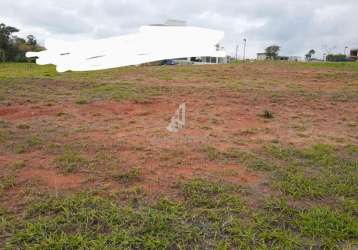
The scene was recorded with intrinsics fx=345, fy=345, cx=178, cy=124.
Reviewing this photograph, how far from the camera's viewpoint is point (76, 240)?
2.10 metres

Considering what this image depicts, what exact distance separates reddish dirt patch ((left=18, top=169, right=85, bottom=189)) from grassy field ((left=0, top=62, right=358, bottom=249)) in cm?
2

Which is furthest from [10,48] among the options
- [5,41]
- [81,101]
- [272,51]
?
[272,51]

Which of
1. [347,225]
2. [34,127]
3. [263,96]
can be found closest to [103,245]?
[347,225]

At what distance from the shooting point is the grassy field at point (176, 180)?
7.27 ft

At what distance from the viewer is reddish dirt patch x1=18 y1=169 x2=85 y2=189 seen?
2.94 meters

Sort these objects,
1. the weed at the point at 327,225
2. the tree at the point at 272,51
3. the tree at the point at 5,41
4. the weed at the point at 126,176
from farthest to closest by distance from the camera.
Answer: the tree at the point at 272,51
the tree at the point at 5,41
the weed at the point at 126,176
the weed at the point at 327,225

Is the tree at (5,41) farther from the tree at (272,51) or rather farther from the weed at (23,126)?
the tree at (272,51)

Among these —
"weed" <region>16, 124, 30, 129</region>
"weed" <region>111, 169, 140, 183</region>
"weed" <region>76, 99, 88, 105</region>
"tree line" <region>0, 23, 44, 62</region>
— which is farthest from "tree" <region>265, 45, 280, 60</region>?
"weed" <region>111, 169, 140, 183</region>

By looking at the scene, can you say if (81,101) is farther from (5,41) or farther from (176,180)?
(5,41)

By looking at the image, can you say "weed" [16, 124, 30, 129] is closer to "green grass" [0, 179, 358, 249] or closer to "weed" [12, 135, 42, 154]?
"weed" [12, 135, 42, 154]

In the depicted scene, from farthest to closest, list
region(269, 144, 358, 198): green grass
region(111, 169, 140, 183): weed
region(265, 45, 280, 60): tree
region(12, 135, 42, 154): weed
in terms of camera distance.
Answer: region(265, 45, 280, 60): tree → region(12, 135, 42, 154): weed → region(111, 169, 140, 183): weed → region(269, 144, 358, 198): green grass

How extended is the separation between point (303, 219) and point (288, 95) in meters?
6.95

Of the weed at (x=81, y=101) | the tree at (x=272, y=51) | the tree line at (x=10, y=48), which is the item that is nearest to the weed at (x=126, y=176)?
the weed at (x=81, y=101)

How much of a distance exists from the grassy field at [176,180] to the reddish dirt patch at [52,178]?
0.06 feet
